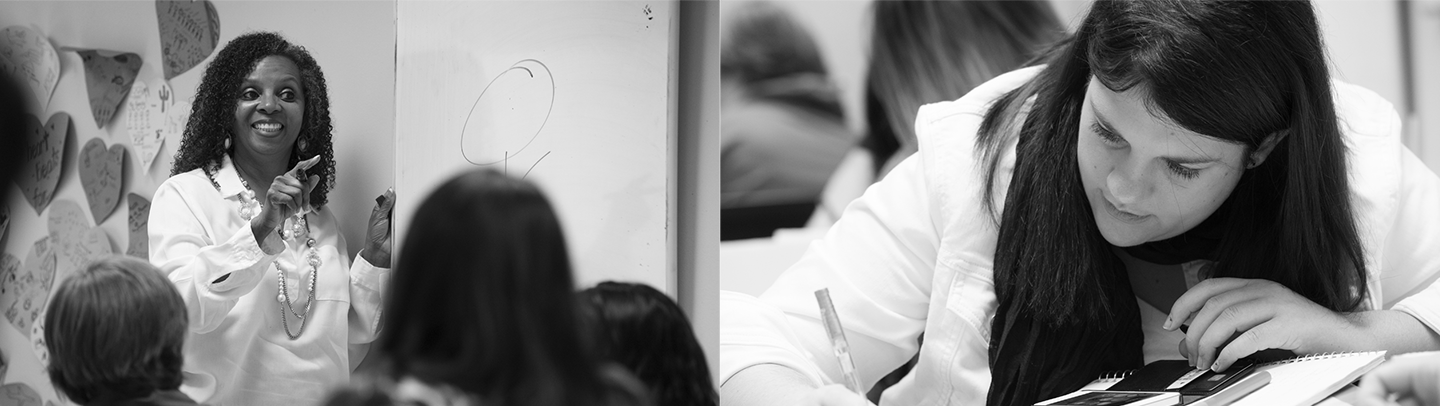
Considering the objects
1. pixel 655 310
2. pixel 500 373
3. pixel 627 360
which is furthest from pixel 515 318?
pixel 655 310

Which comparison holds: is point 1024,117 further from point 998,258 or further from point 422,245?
point 422,245

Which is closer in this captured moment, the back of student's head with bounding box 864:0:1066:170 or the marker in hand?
the marker in hand

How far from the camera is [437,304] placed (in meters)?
0.66

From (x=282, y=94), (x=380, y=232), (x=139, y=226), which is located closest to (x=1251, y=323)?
(x=380, y=232)

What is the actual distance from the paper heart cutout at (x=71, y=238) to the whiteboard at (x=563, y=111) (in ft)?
0.90

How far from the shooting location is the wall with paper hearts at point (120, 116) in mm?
918

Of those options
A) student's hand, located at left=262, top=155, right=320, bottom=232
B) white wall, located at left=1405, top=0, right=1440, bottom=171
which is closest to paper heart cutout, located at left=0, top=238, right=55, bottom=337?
student's hand, located at left=262, top=155, right=320, bottom=232

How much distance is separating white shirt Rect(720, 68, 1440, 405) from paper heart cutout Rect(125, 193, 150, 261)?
0.55 metres

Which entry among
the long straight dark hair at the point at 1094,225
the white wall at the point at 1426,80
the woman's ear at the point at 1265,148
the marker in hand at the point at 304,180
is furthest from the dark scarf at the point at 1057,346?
the marker in hand at the point at 304,180

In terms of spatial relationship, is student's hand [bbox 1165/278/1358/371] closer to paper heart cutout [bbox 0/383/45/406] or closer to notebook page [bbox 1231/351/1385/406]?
notebook page [bbox 1231/351/1385/406]

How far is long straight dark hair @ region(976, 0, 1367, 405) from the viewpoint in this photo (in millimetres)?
991

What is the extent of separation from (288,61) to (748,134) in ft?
1.87

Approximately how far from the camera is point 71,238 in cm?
94

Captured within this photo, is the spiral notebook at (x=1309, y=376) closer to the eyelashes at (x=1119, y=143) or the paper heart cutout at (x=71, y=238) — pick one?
the eyelashes at (x=1119, y=143)
